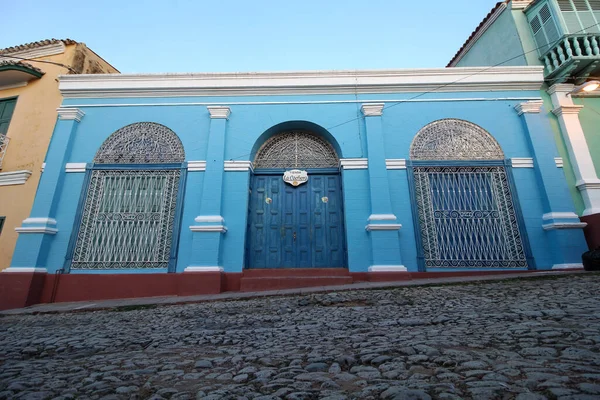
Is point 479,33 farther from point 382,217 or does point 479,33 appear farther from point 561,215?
point 382,217

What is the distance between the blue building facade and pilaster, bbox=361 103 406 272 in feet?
0.09

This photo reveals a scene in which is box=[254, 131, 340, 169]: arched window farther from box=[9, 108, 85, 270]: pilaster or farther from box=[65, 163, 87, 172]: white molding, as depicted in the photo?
box=[9, 108, 85, 270]: pilaster

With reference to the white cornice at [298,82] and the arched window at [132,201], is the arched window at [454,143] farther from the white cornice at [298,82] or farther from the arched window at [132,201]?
the arched window at [132,201]

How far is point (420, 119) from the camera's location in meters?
6.93

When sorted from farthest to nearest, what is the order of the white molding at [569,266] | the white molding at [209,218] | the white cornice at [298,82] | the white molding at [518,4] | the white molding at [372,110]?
the white molding at [518,4]
the white cornice at [298,82]
the white molding at [372,110]
the white molding at [209,218]
the white molding at [569,266]

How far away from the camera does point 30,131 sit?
7172 millimetres

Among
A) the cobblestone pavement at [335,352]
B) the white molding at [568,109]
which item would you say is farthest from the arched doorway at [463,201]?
the cobblestone pavement at [335,352]

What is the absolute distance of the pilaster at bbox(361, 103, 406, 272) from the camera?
5.85 metres

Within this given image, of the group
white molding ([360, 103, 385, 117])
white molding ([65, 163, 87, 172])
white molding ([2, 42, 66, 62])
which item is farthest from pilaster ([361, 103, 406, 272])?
white molding ([2, 42, 66, 62])

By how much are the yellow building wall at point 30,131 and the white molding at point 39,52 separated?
0.13 m

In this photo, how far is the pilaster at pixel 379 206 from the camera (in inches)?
230

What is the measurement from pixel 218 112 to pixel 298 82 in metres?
1.98

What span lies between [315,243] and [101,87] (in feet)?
20.1

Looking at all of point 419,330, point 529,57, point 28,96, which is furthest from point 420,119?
point 28,96
